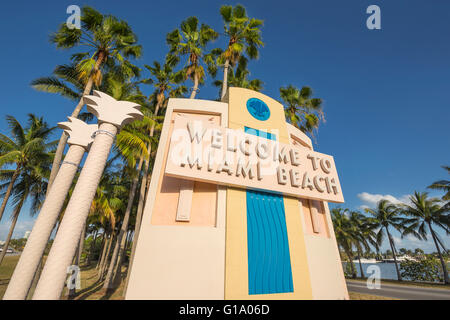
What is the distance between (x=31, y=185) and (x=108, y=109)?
1951 cm

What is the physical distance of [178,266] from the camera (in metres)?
6.23

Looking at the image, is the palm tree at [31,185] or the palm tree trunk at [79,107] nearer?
the palm tree trunk at [79,107]

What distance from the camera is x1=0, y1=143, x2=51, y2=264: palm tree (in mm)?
16016

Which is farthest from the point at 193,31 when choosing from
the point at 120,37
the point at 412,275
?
the point at 412,275

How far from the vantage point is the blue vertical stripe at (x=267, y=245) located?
691cm

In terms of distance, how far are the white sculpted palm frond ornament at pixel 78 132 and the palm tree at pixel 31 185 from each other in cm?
1308

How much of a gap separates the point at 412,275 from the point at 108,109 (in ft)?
138

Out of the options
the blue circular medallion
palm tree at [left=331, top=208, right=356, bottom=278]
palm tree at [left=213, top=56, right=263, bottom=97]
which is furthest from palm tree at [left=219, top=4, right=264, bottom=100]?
palm tree at [left=331, top=208, right=356, bottom=278]

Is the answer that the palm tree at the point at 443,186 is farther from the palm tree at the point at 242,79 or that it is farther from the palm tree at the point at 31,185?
the palm tree at the point at 31,185

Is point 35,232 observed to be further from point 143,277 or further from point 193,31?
point 193,31

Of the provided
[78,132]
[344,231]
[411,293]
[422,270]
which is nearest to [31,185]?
[78,132]

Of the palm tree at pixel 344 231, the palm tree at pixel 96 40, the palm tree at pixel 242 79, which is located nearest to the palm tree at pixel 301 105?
the palm tree at pixel 242 79

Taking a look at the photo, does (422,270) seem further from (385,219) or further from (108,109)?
(108,109)

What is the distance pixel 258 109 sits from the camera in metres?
10.2
